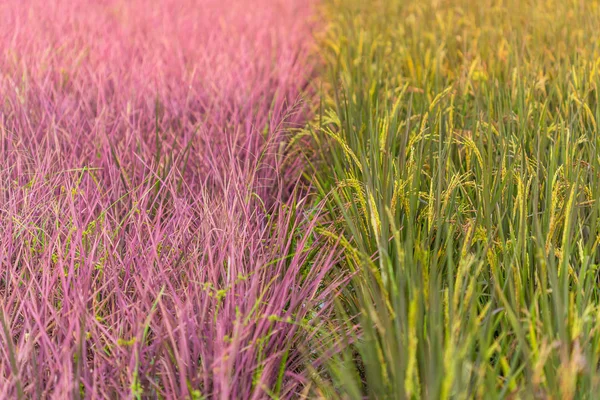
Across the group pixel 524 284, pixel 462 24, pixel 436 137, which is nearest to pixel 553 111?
pixel 436 137

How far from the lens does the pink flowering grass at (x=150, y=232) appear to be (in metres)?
1.17

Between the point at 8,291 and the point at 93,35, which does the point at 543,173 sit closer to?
the point at 8,291

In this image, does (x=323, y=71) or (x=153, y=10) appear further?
(x=153, y=10)

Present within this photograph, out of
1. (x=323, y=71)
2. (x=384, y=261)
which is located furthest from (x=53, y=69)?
(x=384, y=261)

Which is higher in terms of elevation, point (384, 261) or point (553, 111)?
point (384, 261)

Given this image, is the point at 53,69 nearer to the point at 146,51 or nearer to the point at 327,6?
the point at 146,51

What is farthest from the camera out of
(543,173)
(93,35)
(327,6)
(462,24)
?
(327,6)

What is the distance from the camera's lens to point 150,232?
1.40m

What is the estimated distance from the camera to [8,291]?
1382 millimetres

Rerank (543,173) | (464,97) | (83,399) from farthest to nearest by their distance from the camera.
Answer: (464,97)
(543,173)
(83,399)

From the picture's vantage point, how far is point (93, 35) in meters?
3.46

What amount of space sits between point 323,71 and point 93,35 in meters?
1.10

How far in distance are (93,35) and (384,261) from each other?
8.65 feet

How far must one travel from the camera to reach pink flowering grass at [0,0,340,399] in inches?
46.0
